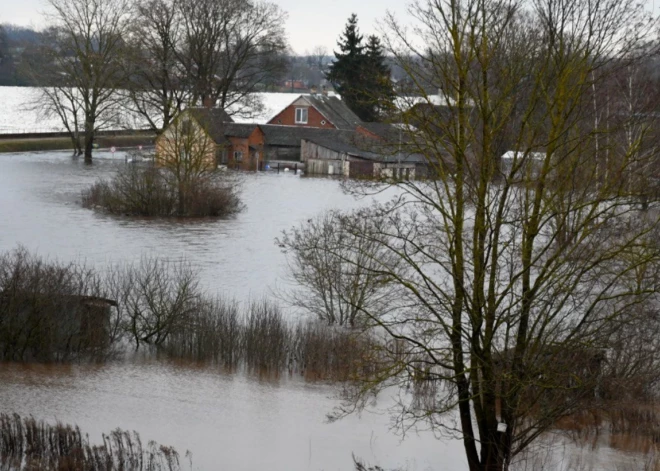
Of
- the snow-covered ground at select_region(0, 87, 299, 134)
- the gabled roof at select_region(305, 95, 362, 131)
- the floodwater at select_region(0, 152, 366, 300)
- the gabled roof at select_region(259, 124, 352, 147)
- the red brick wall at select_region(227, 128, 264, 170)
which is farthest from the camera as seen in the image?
the snow-covered ground at select_region(0, 87, 299, 134)

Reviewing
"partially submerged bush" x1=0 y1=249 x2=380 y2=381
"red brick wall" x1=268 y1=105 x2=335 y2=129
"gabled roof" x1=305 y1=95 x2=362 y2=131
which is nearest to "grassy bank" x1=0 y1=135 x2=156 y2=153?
"red brick wall" x1=268 y1=105 x2=335 y2=129

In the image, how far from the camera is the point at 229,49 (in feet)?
215

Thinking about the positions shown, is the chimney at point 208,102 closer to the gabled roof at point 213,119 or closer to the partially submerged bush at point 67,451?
the gabled roof at point 213,119

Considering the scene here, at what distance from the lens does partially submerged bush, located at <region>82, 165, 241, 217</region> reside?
124ft

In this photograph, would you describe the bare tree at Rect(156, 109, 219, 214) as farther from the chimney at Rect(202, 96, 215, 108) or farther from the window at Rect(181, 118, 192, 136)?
the chimney at Rect(202, 96, 215, 108)

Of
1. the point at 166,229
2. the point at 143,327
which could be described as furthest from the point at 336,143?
the point at 143,327

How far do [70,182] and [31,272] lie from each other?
1192 inches

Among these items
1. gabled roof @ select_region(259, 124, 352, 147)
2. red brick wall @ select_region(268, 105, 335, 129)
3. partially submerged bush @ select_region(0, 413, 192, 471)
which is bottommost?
partially submerged bush @ select_region(0, 413, 192, 471)

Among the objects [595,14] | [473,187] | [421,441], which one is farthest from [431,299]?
[595,14]

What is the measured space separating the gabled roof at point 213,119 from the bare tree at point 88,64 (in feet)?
21.4

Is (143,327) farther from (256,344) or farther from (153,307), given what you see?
(256,344)

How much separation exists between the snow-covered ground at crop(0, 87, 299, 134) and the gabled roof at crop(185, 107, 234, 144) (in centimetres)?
425

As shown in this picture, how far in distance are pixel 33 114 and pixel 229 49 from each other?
1937 centimetres

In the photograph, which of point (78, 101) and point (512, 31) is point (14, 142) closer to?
point (78, 101)
